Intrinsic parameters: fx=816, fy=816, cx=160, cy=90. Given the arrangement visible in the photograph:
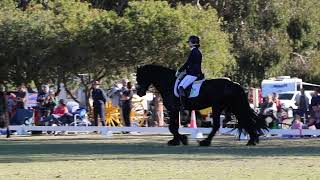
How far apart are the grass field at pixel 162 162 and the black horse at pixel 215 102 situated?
0.51 m

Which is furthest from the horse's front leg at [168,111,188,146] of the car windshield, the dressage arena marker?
the car windshield

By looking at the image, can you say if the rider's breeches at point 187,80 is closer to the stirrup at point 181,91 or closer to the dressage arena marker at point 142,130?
the stirrup at point 181,91

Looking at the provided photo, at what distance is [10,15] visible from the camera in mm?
37125

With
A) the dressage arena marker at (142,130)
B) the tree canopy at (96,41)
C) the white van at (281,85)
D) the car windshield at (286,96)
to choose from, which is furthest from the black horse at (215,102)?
the white van at (281,85)

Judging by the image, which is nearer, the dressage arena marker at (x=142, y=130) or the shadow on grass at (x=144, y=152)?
the shadow on grass at (x=144, y=152)

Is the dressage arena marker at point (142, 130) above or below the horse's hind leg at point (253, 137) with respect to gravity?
above

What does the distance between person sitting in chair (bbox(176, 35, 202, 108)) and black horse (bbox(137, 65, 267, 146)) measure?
35cm

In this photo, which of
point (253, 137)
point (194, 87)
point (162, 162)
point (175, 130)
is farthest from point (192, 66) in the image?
point (162, 162)

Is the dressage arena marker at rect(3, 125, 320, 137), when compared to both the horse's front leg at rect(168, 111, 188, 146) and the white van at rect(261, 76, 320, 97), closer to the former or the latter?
the horse's front leg at rect(168, 111, 188, 146)

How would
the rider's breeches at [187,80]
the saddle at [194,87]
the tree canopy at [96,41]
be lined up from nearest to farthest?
the rider's breeches at [187,80] → the saddle at [194,87] → the tree canopy at [96,41]

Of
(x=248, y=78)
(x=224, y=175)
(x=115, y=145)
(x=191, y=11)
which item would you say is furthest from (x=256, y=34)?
(x=224, y=175)

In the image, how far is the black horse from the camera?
20906 mm

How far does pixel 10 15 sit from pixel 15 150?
17384 mm

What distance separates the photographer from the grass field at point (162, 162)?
13.3 m
